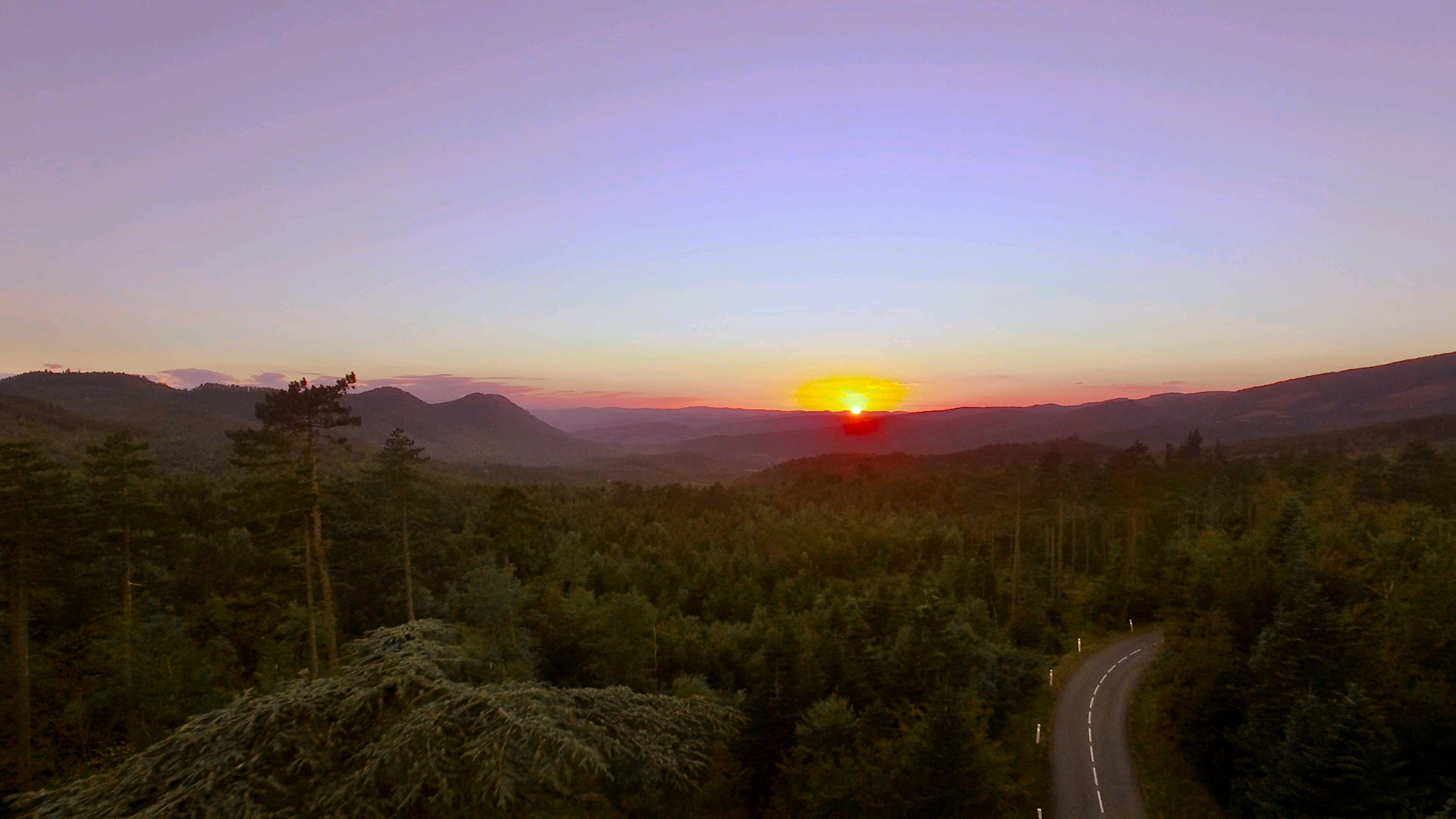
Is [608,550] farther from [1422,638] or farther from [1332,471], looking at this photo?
[1332,471]

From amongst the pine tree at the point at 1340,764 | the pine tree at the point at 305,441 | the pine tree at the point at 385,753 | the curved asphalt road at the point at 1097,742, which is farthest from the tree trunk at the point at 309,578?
the pine tree at the point at 1340,764

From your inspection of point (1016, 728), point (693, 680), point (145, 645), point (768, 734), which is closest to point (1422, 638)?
point (1016, 728)

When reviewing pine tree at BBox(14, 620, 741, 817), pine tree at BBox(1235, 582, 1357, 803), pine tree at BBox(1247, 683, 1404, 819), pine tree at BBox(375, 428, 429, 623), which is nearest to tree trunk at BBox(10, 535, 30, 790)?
pine tree at BBox(375, 428, 429, 623)

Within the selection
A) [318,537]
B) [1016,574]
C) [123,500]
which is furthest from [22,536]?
[1016,574]

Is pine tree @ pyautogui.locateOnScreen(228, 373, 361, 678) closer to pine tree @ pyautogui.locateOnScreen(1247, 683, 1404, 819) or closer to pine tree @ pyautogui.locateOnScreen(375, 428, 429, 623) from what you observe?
pine tree @ pyautogui.locateOnScreen(375, 428, 429, 623)

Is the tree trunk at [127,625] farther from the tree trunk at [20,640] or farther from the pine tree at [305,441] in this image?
the pine tree at [305,441]

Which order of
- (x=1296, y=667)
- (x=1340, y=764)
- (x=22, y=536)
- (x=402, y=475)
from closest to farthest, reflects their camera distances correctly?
(x=1340, y=764), (x=22, y=536), (x=1296, y=667), (x=402, y=475)

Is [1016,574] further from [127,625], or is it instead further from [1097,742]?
[127,625]
